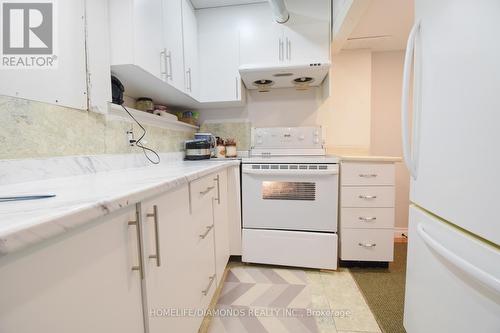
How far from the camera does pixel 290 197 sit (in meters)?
1.71

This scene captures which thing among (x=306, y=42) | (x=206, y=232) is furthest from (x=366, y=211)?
(x=306, y=42)

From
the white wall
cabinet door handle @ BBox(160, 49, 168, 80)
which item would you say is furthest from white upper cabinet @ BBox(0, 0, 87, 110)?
the white wall

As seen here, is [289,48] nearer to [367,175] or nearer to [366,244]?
[367,175]

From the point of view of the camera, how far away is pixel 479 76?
52 cm

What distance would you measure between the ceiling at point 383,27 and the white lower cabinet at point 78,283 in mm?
2003

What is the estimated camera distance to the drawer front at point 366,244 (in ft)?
5.46

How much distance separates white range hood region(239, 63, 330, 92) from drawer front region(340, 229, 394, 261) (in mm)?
1376

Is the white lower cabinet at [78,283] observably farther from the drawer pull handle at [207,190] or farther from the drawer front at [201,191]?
the drawer pull handle at [207,190]

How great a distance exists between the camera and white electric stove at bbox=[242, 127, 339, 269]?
5.40ft

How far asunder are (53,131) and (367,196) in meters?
1.94

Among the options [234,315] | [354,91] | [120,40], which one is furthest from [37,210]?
[354,91]

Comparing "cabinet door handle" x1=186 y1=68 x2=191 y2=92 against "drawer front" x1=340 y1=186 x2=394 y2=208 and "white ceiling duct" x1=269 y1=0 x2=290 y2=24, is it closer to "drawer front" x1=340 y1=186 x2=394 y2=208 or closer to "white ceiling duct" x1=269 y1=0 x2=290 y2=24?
"white ceiling duct" x1=269 y1=0 x2=290 y2=24

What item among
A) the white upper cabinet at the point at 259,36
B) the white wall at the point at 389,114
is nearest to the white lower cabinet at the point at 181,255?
the white upper cabinet at the point at 259,36

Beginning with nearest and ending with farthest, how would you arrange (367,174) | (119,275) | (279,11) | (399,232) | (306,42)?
(119,275)
(367,174)
(279,11)
(306,42)
(399,232)
